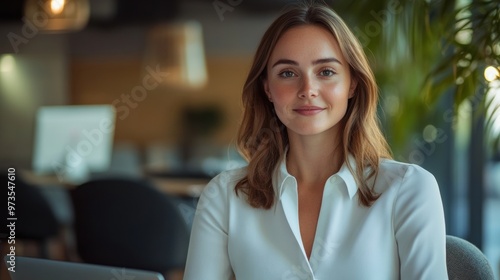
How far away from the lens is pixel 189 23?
6316 mm

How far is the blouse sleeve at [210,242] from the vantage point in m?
1.82

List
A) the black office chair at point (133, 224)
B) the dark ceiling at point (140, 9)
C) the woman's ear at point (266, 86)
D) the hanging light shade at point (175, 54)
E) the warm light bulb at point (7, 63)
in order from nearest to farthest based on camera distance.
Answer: the woman's ear at point (266, 86) < the black office chair at point (133, 224) < the hanging light shade at point (175, 54) < the warm light bulb at point (7, 63) < the dark ceiling at point (140, 9)

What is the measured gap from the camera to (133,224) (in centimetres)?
382

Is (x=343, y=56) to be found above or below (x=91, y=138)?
above

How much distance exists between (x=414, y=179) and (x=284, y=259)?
0.34 meters

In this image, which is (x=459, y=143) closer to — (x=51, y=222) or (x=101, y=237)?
(x=101, y=237)

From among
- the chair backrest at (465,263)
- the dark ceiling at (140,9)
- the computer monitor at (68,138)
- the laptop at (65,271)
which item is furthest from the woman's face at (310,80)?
the dark ceiling at (140,9)

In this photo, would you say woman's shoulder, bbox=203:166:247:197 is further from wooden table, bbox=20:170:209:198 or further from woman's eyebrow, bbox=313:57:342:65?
wooden table, bbox=20:170:209:198

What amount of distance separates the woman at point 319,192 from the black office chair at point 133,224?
1.93 m

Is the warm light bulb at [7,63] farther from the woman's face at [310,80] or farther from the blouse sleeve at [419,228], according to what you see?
the blouse sleeve at [419,228]

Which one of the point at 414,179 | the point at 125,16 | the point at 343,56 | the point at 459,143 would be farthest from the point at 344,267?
the point at 125,16

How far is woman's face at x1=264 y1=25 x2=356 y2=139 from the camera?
175cm

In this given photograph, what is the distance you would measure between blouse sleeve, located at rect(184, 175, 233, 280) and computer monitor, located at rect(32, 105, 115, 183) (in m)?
4.07

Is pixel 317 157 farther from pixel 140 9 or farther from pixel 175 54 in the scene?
pixel 140 9
